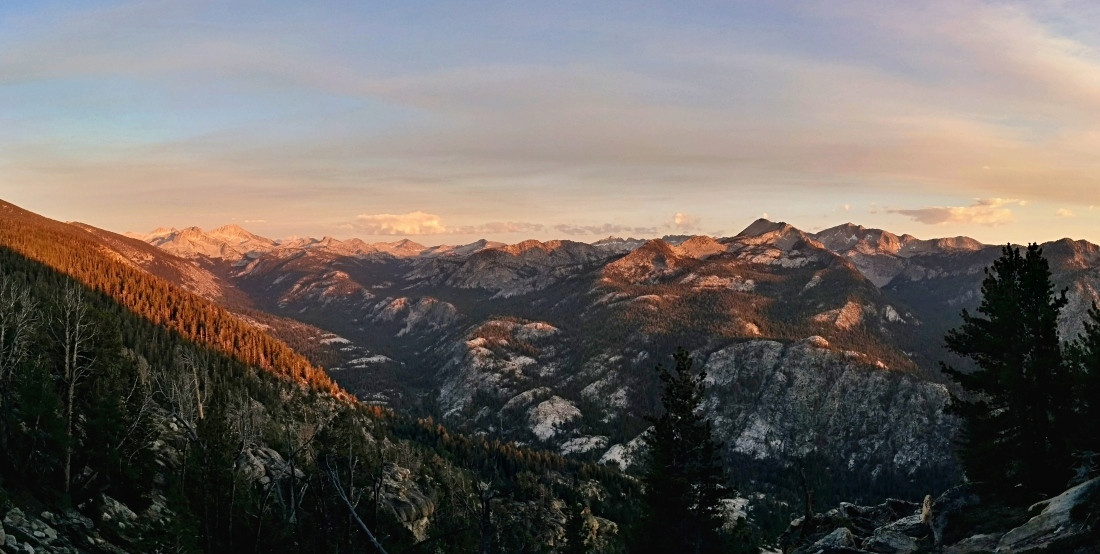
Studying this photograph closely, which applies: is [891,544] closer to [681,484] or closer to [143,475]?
[681,484]

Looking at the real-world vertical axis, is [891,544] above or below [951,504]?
below

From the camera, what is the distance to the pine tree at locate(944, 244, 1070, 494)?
1828 inches

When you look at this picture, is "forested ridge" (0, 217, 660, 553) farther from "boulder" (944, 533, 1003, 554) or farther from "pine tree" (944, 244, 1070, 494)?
"pine tree" (944, 244, 1070, 494)

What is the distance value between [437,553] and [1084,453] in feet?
208

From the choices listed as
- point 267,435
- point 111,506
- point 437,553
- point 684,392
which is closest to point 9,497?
point 111,506

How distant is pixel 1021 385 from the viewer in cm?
4719

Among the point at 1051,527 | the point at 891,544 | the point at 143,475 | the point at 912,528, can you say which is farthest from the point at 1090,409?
the point at 143,475

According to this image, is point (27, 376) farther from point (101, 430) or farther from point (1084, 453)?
point (1084, 453)

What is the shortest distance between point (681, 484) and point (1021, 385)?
27875mm

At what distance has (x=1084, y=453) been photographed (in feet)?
145

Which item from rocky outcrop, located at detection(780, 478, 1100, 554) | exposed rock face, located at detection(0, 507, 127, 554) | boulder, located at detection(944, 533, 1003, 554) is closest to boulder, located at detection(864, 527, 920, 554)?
rocky outcrop, located at detection(780, 478, 1100, 554)

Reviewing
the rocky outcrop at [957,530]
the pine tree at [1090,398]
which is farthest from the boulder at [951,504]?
the pine tree at [1090,398]

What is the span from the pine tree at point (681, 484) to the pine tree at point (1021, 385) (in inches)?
859

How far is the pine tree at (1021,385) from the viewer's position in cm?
4644
